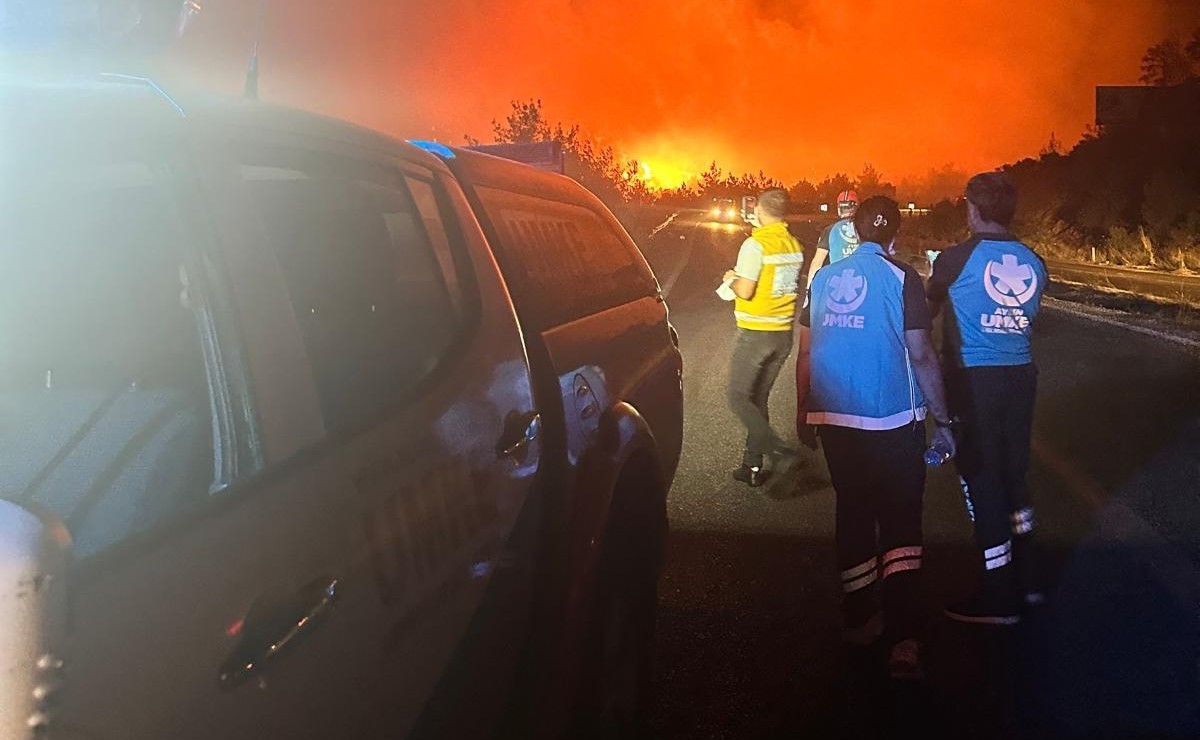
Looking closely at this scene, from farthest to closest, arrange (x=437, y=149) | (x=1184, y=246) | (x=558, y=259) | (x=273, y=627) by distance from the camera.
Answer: (x=1184, y=246) < (x=558, y=259) < (x=437, y=149) < (x=273, y=627)

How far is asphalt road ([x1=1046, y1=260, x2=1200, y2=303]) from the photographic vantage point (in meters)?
20.3

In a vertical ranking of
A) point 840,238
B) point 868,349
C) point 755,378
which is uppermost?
point 840,238

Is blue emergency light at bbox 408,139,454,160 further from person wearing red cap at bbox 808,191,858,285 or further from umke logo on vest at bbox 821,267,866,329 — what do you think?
person wearing red cap at bbox 808,191,858,285

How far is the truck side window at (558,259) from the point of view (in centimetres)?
313

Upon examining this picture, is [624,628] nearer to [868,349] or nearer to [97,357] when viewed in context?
[868,349]

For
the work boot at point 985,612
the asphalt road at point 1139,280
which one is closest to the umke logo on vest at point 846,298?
the work boot at point 985,612

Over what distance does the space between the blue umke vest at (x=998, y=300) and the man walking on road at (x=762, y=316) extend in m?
2.09

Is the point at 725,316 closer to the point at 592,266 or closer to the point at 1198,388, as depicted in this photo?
the point at 1198,388

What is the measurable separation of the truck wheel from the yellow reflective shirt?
3.01 metres

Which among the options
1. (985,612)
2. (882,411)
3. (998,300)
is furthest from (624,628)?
(998,300)

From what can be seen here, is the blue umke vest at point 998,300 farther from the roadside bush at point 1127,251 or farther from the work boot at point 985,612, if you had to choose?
the roadside bush at point 1127,251

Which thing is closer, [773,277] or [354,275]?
[354,275]

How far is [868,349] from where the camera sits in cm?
409

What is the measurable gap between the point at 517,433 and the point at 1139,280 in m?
24.9
